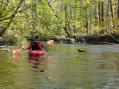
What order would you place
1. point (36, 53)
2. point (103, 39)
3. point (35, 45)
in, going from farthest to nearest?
point (103, 39)
point (35, 45)
point (36, 53)

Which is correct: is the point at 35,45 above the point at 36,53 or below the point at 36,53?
Answer: above

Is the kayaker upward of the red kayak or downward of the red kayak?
upward

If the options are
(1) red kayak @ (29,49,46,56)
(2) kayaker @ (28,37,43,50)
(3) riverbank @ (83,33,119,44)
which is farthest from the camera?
(3) riverbank @ (83,33,119,44)

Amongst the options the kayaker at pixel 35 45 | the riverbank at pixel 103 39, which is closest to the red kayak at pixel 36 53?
the kayaker at pixel 35 45

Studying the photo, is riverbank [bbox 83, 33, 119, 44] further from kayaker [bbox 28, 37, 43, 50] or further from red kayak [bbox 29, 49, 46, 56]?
red kayak [bbox 29, 49, 46, 56]

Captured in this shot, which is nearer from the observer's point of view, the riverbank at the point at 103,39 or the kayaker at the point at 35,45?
the kayaker at the point at 35,45

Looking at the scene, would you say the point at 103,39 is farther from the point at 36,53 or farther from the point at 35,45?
the point at 36,53

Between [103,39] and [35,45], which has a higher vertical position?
[35,45]

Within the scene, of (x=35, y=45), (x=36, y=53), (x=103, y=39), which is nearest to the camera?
(x=36, y=53)

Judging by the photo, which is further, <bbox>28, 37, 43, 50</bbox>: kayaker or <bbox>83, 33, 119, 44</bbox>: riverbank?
<bbox>83, 33, 119, 44</bbox>: riverbank

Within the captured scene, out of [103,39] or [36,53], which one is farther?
[103,39]

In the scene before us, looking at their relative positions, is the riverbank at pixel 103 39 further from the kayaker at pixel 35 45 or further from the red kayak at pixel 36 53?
the red kayak at pixel 36 53

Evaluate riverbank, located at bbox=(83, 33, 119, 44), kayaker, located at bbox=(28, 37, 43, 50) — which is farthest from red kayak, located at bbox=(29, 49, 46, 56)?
riverbank, located at bbox=(83, 33, 119, 44)

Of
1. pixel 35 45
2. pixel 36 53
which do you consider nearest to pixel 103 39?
pixel 35 45
